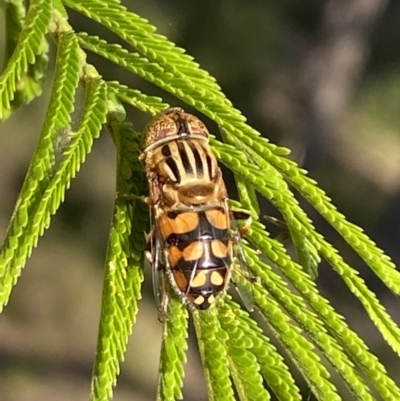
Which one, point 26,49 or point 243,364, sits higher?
point 26,49

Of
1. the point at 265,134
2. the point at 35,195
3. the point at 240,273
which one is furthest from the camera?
the point at 265,134

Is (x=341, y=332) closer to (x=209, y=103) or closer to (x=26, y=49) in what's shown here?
(x=209, y=103)

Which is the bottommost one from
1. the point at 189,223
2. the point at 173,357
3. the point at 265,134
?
the point at 173,357

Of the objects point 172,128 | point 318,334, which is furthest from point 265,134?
point 318,334

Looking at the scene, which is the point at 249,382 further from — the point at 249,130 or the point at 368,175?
the point at 368,175

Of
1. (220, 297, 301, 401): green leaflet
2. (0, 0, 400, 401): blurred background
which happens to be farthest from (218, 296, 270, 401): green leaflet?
(0, 0, 400, 401): blurred background

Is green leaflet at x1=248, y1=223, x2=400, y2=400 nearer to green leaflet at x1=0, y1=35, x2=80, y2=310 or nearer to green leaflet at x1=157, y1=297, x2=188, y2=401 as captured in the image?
green leaflet at x1=157, y1=297, x2=188, y2=401
